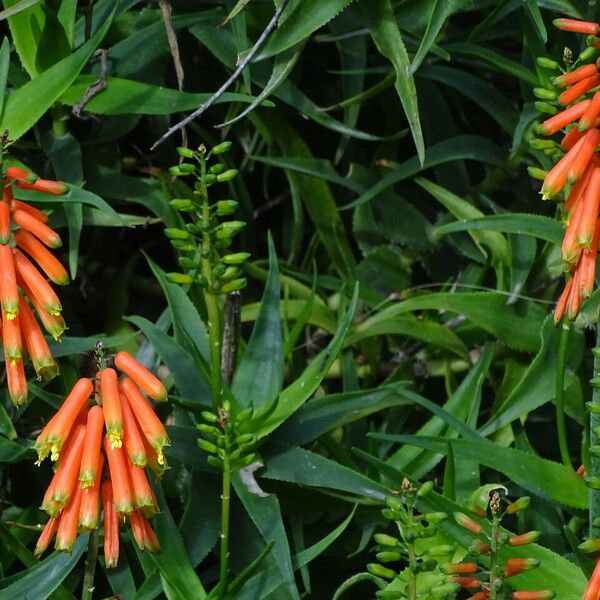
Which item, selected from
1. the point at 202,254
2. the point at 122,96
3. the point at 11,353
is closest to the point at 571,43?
the point at 122,96

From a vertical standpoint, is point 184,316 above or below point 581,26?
below

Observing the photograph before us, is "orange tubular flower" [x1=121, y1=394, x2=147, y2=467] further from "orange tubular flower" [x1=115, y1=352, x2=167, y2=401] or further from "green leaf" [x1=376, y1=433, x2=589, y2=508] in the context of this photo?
"green leaf" [x1=376, y1=433, x2=589, y2=508]

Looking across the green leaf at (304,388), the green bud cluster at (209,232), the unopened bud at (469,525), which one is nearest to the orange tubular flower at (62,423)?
the green bud cluster at (209,232)

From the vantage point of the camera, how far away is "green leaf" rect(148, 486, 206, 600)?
1710mm

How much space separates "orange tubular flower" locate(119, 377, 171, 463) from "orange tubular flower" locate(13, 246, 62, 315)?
0.42 ft

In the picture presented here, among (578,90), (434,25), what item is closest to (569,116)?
(578,90)

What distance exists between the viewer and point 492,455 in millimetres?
1788

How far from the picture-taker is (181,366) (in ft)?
6.38

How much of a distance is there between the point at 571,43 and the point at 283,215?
0.66 metres

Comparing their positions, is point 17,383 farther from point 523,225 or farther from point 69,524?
point 523,225

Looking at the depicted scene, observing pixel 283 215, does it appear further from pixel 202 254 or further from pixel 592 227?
pixel 592 227

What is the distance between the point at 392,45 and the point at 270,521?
2.37 ft

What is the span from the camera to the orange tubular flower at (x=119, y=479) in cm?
153

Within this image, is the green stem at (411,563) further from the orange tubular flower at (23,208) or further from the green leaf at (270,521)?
the orange tubular flower at (23,208)
